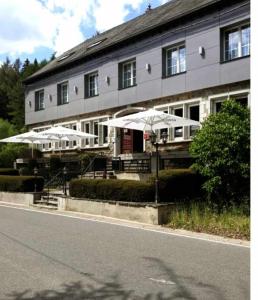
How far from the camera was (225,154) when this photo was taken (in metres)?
13.9

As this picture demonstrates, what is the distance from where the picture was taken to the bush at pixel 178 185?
14.5 m

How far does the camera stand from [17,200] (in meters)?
21.6

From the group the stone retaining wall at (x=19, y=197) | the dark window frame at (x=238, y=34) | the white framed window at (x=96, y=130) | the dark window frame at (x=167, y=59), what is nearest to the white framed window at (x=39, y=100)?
the white framed window at (x=96, y=130)

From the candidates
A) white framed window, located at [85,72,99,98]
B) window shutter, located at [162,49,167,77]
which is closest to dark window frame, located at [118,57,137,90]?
window shutter, located at [162,49,167,77]

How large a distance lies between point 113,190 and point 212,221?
165 inches

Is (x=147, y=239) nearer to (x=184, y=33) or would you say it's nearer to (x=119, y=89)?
(x=184, y=33)

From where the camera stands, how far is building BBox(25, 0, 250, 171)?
806 inches

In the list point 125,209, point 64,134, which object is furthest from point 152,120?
point 64,134

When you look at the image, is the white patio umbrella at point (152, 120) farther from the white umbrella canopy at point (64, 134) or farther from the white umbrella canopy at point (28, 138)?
the white umbrella canopy at point (28, 138)

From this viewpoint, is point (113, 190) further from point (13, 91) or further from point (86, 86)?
point (13, 91)

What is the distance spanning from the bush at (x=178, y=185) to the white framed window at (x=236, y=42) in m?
7.08

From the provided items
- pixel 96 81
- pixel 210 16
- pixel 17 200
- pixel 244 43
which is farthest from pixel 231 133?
pixel 96 81

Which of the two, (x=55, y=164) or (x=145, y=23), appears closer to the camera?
(x=145, y=23)

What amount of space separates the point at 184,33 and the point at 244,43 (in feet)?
12.5
